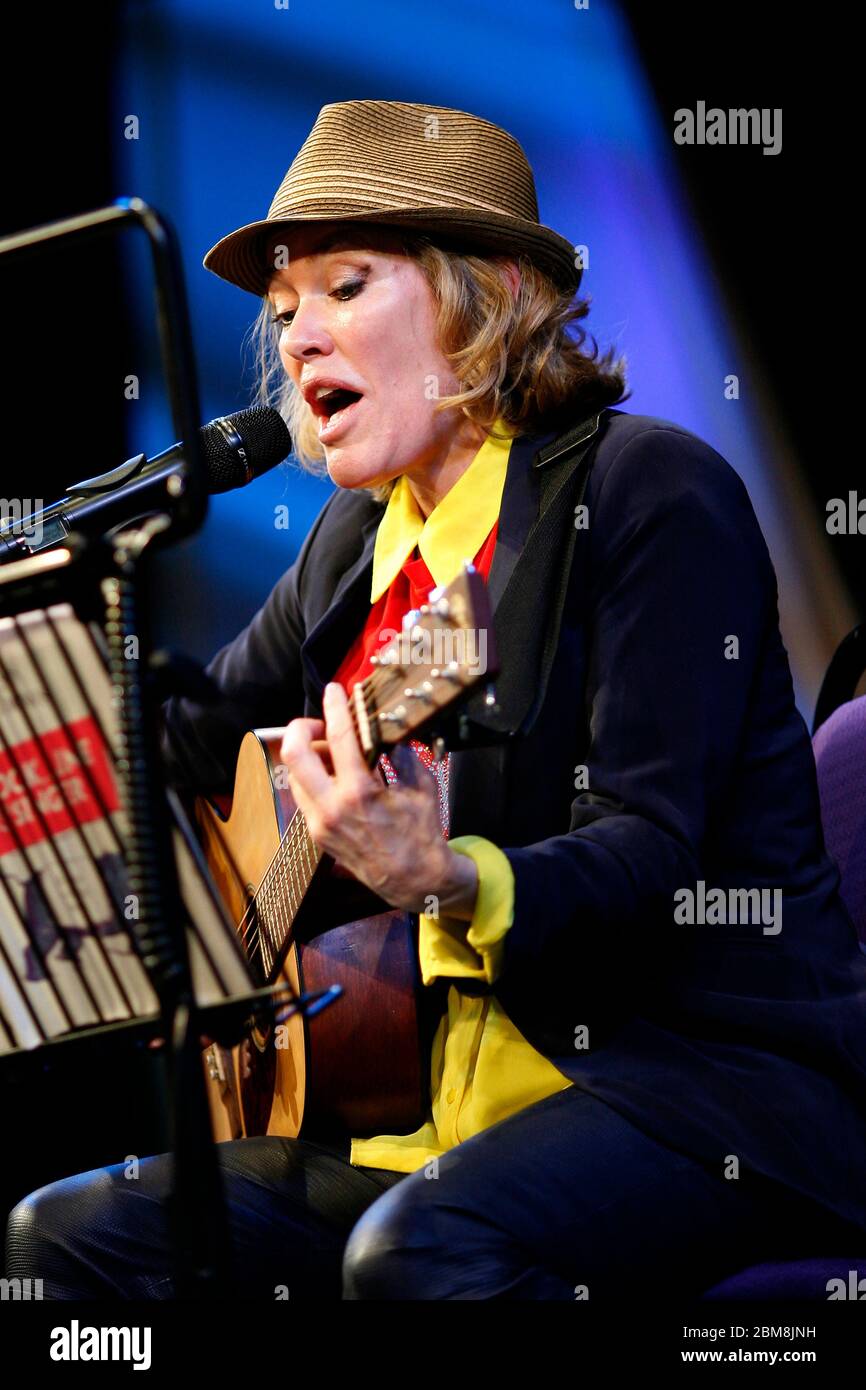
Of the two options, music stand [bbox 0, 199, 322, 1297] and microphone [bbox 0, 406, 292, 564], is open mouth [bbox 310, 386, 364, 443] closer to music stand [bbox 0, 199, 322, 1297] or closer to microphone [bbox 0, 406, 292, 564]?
Result: microphone [bbox 0, 406, 292, 564]

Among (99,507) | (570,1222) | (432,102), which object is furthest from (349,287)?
(570,1222)

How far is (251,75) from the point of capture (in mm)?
2615

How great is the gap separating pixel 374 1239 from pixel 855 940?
65 cm

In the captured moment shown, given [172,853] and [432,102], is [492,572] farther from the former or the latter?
[432,102]

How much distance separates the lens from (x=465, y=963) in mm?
1365

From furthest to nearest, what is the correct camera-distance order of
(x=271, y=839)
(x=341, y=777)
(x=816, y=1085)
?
(x=271, y=839), (x=816, y=1085), (x=341, y=777)

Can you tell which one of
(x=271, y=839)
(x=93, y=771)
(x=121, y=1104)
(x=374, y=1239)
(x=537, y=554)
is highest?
(x=537, y=554)

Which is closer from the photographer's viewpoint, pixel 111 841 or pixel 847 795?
pixel 111 841

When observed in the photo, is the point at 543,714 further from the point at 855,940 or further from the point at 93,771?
the point at 93,771

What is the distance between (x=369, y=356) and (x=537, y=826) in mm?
647

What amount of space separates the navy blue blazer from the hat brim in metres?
0.31

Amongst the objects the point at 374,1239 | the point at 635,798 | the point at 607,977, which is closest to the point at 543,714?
the point at 635,798

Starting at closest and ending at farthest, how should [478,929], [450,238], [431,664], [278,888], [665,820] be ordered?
[431,664] → [478,929] → [665,820] → [278,888] → [450,238]

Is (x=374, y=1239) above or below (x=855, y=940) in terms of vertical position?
below
